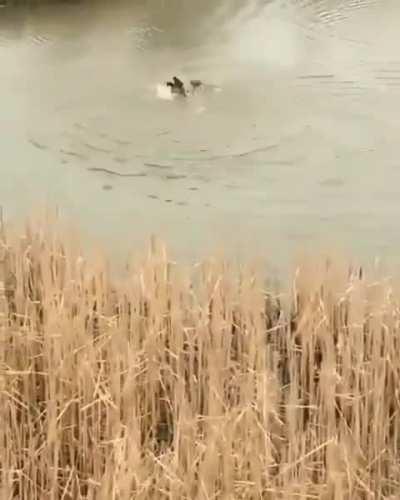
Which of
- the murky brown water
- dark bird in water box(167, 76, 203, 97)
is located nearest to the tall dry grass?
the murky brown water

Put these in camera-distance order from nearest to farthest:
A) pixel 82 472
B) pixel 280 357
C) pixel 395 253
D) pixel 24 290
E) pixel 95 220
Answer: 1. pixel 82 472
2. pixel 280 357
3. pixel 24 290
4. pixel 395 253
5. pixel 95 220

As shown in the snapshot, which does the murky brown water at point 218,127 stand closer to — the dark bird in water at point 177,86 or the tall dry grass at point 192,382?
the dark bird in water at point 177,86

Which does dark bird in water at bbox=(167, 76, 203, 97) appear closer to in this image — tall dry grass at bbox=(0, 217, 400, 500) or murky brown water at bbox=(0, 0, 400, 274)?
murky brown water at bbox=(0, 0, 400, 274)

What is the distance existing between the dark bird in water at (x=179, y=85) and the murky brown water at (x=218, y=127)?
8 cm

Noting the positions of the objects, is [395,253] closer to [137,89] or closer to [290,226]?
[290,226]

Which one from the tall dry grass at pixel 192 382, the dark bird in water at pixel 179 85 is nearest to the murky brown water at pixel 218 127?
the dark bird in water at pixel 179 85

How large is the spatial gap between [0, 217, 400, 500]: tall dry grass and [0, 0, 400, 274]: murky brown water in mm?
520

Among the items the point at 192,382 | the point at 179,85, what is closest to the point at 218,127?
the point at 179,85

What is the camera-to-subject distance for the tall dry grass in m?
1.96

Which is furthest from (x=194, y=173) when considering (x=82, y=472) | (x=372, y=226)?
(x=82, y=472)

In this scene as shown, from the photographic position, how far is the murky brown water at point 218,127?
3441 millimetres

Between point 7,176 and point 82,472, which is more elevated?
point 7,176

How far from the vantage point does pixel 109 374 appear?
7.30ft

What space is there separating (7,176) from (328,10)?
80.1 inches
